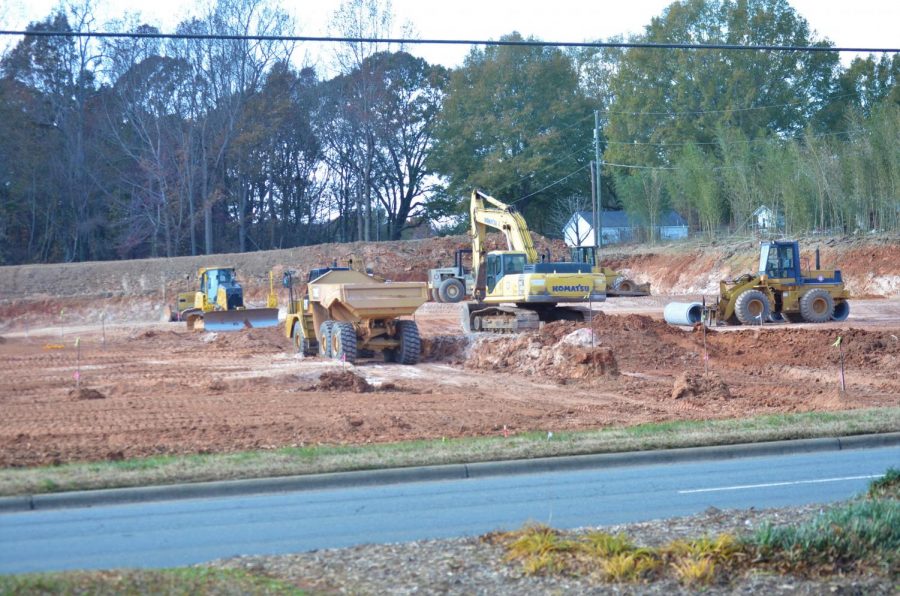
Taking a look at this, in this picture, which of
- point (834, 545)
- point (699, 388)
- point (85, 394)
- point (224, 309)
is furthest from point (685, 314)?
point (834, 545)

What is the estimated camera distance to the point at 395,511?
399 inches

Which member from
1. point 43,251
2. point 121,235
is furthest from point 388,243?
point 43,251

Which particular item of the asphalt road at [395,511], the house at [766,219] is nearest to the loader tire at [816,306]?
the house at [766,219]

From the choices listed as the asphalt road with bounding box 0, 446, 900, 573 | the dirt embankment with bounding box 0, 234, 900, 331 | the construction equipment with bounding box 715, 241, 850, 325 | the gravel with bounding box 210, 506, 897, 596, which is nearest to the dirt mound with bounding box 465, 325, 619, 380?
the construction equipment with bounding box 715, 241, 850, 325

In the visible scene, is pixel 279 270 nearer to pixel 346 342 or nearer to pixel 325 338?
pixel 325 338

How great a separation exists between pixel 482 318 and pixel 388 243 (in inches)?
1213

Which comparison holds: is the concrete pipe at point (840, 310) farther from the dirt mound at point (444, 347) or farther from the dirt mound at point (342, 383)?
the dirt mound at point (342, 383)

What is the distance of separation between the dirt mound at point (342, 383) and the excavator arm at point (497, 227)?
492 inches

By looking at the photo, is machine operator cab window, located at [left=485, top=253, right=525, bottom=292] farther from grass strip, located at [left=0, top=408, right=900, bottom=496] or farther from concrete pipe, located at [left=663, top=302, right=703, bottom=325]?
grass strip, located at [left=0, top=408, right=900, bottom=496]

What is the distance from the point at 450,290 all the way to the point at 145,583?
1609 inches

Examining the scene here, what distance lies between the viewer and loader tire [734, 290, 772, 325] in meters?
33.2

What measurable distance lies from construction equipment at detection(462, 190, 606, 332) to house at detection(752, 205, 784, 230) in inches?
993

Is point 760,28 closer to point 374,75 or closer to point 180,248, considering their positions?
point 374,75

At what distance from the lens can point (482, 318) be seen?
32.0 m
